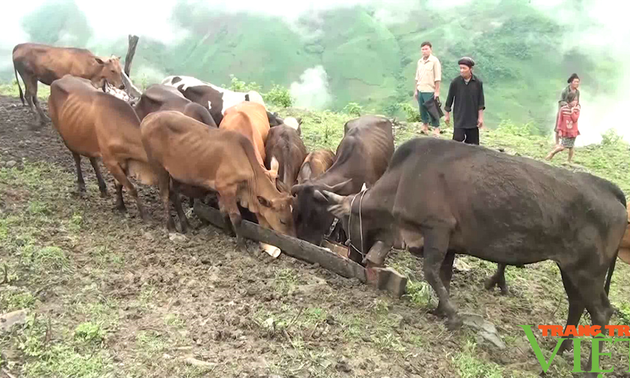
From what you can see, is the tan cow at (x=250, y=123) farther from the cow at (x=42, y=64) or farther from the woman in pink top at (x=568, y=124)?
the woman in pink top at (x=568, y=124)

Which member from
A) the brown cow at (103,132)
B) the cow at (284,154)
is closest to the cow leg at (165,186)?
the brown cow at (103,132)

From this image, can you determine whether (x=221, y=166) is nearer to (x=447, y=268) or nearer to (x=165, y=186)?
(x=165, y=186)

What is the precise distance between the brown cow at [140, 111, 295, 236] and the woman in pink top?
7.12 metres

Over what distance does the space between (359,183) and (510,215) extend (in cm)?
302

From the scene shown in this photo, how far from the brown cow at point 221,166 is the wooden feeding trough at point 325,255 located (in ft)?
0.99

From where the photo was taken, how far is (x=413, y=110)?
1568cm

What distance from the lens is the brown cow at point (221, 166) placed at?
748 centimetres

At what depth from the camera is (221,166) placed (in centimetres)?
750

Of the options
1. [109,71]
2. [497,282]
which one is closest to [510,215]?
[497,282]

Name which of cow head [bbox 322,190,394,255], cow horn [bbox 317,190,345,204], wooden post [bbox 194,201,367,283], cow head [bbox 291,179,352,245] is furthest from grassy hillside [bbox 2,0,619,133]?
cow head [bbox 322,190,394,255]

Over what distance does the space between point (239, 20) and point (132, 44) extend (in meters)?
6.91

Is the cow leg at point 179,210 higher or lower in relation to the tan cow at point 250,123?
lower

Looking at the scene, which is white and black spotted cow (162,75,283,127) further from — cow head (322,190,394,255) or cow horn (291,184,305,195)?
cow head (322,190,394,255)

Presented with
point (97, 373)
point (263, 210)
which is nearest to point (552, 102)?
point (263, 210)
